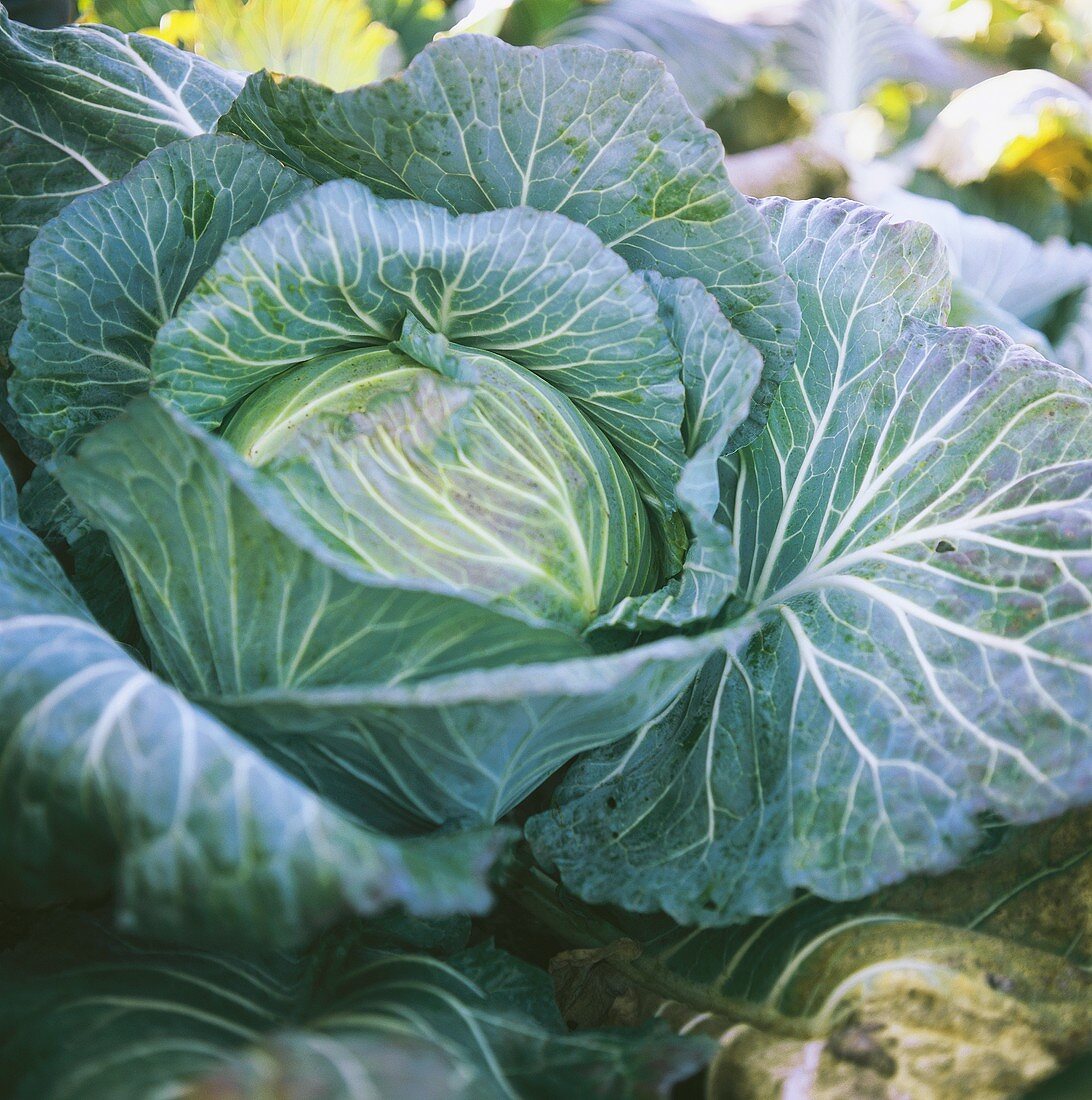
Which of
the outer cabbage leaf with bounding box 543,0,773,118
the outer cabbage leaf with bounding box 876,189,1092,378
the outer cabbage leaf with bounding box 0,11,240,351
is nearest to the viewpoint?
the outer cabbage leaf with bounding box 0,11,240,351

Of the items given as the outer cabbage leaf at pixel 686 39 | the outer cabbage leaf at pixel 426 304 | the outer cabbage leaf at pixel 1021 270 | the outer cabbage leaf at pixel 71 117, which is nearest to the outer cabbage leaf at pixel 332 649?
the outer cabbage leaf at pixel 426 304

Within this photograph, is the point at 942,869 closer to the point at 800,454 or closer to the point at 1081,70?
the point at 800,454

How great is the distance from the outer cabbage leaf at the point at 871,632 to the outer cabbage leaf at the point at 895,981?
0.14 m

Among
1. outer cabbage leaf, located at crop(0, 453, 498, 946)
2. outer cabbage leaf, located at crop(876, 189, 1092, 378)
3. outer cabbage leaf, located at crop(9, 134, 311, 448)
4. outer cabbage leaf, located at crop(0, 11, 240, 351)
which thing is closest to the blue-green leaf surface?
→ outer cabbage leaf, located at crop(0, 453, 498, 946)

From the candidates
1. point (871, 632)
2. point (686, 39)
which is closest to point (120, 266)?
point (871, 632)

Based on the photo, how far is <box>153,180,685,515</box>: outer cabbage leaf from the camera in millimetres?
1312

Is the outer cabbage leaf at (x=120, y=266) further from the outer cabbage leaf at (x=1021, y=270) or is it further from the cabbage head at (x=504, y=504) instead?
the outer cabbage leaf at (x=1021, y=270)

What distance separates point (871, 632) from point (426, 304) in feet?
2.81

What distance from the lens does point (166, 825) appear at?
3.05ft

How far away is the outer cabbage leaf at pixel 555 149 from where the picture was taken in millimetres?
1370

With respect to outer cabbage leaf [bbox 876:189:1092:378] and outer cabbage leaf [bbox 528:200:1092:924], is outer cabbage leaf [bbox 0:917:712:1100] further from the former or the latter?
outer cabbage leaf [bbox 876:189:1092:378]

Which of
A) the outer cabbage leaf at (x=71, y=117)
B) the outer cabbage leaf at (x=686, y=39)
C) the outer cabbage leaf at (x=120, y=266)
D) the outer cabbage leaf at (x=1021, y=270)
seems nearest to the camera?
the outer cabbage leaf at (x=120, y=266)

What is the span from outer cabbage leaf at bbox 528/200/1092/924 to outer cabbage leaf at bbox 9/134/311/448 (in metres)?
0.96

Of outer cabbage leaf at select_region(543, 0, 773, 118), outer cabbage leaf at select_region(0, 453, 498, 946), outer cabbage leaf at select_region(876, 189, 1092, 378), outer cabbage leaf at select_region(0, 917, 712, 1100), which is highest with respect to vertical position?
outer cabbage leaf at select_region(543, 0, 773, 118)
